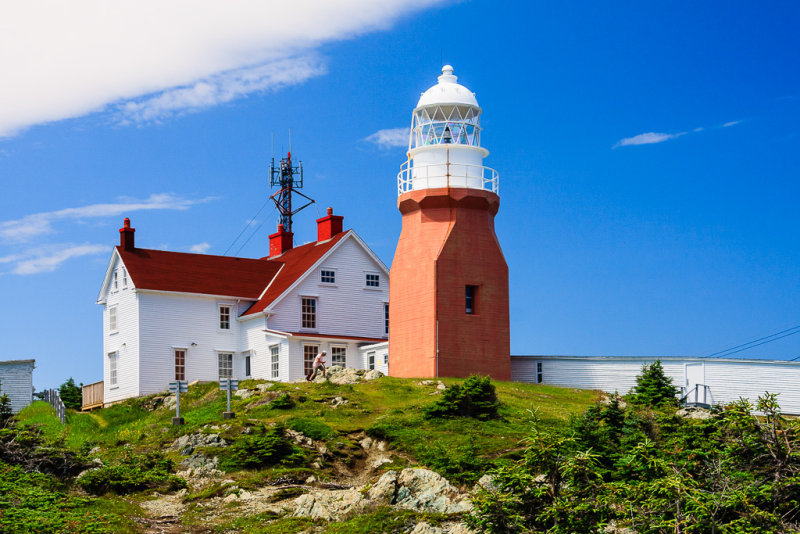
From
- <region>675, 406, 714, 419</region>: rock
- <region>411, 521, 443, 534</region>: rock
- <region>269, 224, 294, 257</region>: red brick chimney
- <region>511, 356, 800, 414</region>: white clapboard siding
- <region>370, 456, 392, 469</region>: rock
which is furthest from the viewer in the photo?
<region>269, 224, 294, 257</region>: red brick chimney

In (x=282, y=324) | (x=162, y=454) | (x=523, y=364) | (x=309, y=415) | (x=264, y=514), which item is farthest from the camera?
(x=282, y=324)

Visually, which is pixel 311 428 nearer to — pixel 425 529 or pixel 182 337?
pixel 425 529

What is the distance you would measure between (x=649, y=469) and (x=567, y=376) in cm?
1981

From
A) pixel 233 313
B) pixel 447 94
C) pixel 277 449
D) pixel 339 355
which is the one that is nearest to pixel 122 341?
pixel 233 313

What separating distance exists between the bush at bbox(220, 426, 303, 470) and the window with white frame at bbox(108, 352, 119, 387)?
18.7 metres

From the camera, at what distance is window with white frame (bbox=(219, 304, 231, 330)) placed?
43.6 meters

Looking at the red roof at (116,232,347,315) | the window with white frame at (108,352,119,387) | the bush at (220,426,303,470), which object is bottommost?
the bush at (220,426,303,470)

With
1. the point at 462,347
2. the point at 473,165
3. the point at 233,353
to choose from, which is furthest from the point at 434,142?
the point at 233,353

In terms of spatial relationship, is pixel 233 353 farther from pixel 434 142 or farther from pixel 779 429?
pixel 779 429

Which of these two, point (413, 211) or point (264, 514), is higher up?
point (413, 211)

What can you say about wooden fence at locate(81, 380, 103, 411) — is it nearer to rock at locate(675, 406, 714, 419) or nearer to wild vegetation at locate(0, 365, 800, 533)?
wild vegetation at locate(0, 365, 800, 533)

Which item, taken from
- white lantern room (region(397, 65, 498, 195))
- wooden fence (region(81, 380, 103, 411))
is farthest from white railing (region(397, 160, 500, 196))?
wooden fence (region(81, 380, 103, 411))

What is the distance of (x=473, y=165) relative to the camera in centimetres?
3719

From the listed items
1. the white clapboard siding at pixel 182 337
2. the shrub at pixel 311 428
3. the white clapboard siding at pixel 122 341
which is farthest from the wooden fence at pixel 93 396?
the shrub at pixel 311 428
